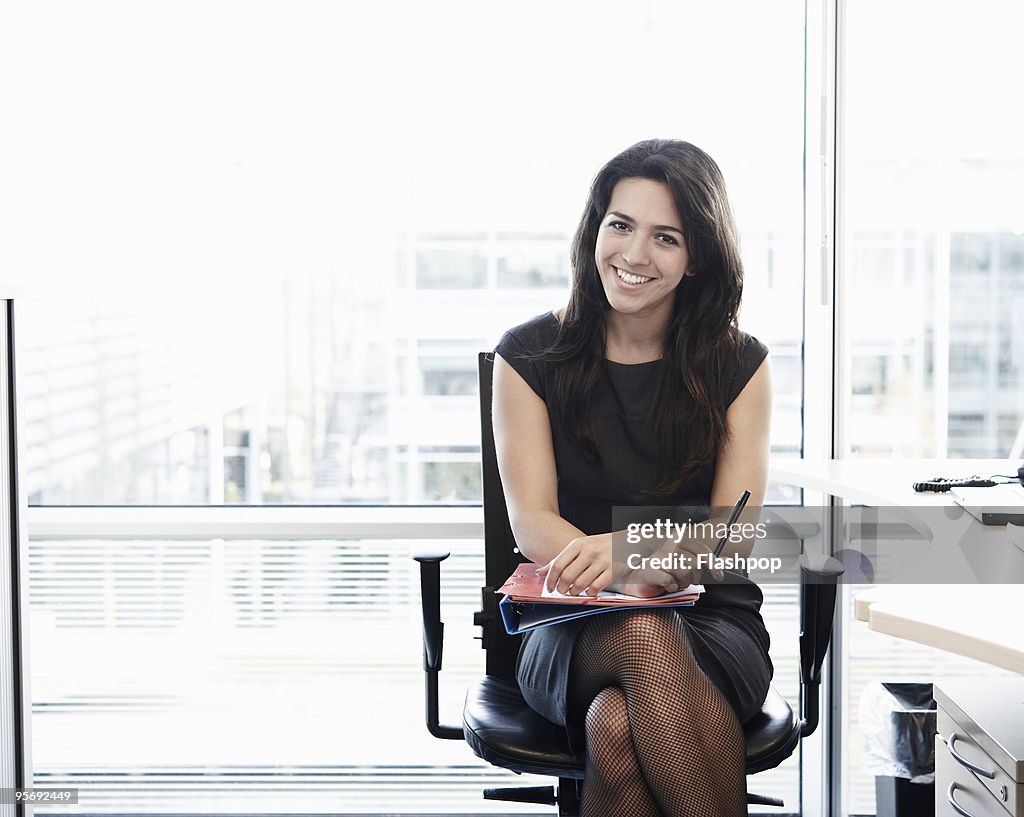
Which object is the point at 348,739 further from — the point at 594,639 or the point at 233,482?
the point at 594,639

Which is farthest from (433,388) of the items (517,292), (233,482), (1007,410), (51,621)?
(1007,410)

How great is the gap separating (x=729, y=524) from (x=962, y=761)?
0.50m

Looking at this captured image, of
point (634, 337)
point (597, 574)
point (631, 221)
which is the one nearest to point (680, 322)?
point (634, 337)

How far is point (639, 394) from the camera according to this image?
1874mm

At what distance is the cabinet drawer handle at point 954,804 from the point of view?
1.48 metres

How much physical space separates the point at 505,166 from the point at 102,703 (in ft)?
5.06

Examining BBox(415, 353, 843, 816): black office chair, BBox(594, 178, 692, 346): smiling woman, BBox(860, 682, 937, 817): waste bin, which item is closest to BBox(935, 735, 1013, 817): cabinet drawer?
BBox(415, 353, 843, 816): black office chair

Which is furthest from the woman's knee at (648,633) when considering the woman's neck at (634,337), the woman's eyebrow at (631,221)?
the woman's eyebrow at (631,221)

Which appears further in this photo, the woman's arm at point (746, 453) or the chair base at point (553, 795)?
the woman's arm at point (746, 453)

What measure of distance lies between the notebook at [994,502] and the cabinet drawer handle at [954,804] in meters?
0.39

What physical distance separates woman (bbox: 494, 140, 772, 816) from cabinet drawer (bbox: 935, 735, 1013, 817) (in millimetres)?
275

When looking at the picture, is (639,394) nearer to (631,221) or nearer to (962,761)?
(631,221)

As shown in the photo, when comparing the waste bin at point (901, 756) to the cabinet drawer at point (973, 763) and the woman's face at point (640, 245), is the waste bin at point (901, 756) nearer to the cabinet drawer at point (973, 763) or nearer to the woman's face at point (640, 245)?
the cabinet drawer at point (973, 763)

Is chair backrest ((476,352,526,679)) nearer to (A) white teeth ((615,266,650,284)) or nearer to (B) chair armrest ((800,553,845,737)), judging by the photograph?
(A) white teeth ((615,266,650,284))
